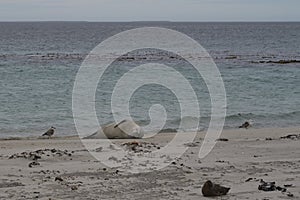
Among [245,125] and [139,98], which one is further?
[139,98]

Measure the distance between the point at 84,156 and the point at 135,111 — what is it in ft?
24.4

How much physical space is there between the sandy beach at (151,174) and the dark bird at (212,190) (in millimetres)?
84


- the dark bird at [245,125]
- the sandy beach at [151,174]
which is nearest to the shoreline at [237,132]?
the dark bird at [245,125]

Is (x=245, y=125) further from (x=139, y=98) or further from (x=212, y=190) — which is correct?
(x=212, y=190)

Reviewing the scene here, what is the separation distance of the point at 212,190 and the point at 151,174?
1.44m

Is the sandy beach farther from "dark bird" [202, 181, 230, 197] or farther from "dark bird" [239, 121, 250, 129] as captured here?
"dark bird" [239, 121, 250, 129]

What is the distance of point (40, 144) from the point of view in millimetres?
11742

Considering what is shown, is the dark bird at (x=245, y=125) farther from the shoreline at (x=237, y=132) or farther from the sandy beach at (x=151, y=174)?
the sandy beach at (x=151, y=174)

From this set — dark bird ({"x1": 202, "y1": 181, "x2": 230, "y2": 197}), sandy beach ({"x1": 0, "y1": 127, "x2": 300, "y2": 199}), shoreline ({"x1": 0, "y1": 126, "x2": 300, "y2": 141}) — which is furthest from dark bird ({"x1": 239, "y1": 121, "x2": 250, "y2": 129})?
dark bird ({"x1": 202, "y1": 181, "x2": 230, "y2": 197})

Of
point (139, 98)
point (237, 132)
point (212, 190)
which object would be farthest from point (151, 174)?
point (139, 98)

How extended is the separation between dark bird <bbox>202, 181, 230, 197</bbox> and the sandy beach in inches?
3.3

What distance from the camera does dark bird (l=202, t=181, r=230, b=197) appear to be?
7.13 m

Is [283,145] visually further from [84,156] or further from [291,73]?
[291,73]

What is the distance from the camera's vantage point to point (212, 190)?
713cm
